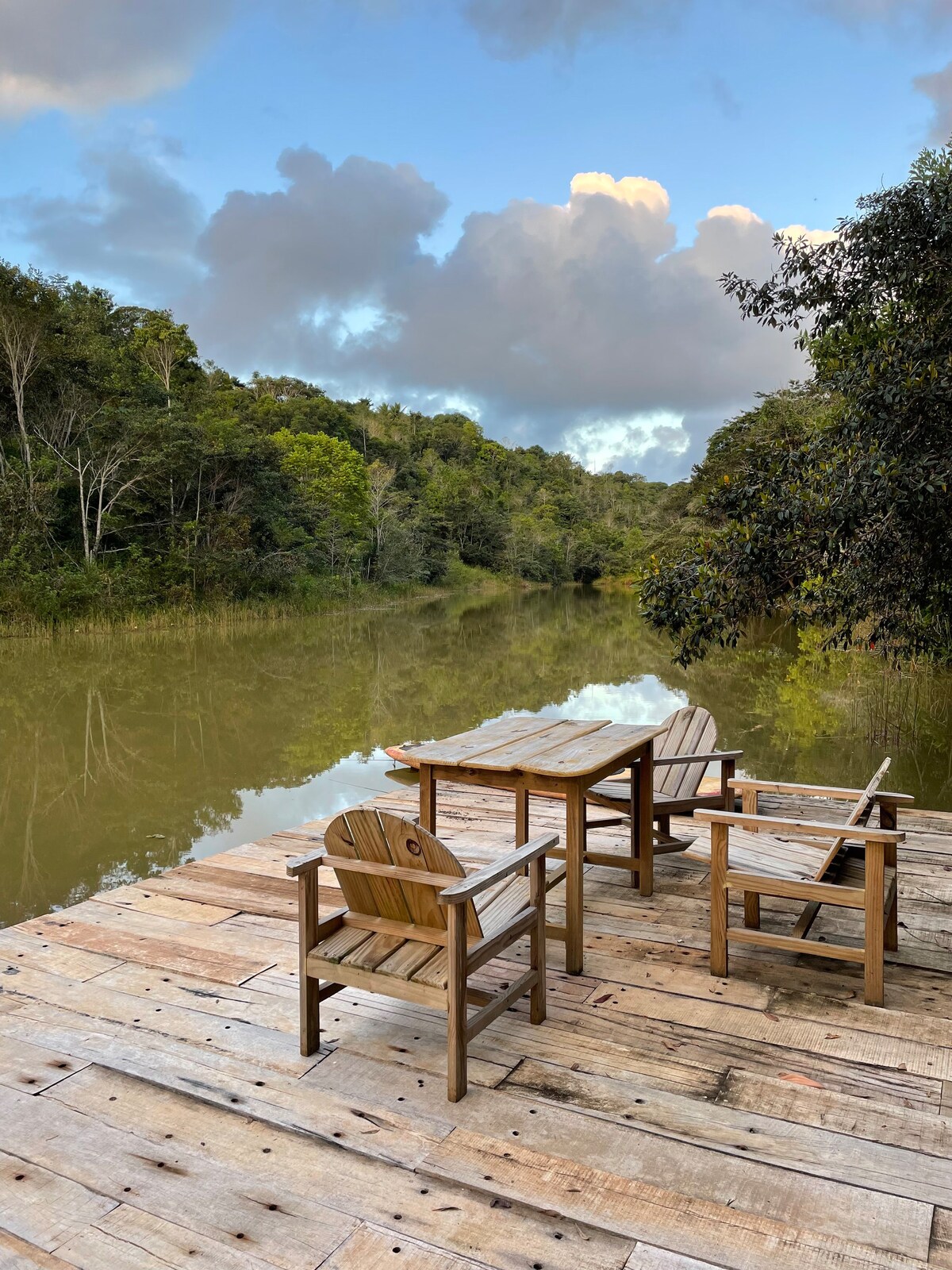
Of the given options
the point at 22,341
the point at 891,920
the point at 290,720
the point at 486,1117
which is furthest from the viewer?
the point at 22,341

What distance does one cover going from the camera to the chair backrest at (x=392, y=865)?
2.18 meters

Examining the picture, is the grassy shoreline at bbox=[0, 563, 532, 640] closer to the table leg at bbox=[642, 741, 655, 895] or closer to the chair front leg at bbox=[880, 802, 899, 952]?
the table leg at bbox=[642, 741, 655, 895]

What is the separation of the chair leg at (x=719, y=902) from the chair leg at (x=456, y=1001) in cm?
106

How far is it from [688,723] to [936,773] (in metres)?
4.30

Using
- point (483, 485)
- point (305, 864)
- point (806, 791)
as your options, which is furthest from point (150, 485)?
point (483, 485)

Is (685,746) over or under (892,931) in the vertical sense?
over

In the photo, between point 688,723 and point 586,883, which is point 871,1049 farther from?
point 688,723

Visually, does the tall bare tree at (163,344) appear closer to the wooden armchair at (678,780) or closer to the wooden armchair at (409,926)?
the wooden armchair at (678,780)

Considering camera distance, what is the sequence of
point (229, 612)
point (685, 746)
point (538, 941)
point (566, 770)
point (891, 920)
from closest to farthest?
point (538, 941), point (566, 770), point (891, 920), point (685, 746), point (229, 612)

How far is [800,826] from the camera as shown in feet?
9.11

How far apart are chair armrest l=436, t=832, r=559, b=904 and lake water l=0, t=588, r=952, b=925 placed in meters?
3.50

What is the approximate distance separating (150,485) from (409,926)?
2417 centimetres

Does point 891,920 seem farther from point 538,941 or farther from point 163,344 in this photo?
point 163,344

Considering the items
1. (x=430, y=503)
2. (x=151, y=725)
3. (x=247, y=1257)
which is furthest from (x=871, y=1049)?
(x=430, y=503)
